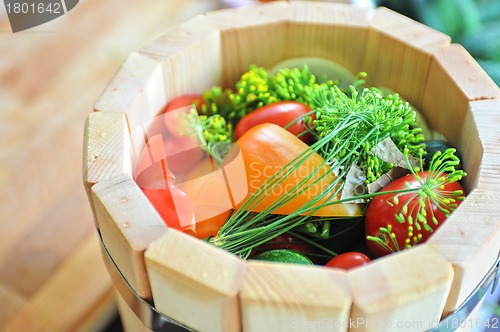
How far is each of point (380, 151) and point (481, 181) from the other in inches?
4.3

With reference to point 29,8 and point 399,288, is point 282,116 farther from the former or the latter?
point 29,8

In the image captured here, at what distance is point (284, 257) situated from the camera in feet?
2.01

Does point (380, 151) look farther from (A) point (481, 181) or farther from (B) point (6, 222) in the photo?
(B) point (6, 222)

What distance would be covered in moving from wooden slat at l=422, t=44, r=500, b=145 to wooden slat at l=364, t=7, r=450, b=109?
1cm

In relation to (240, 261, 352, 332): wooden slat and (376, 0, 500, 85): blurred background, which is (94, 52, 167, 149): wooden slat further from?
(376, 0, 500, 85): blurred background

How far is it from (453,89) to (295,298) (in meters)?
0.34

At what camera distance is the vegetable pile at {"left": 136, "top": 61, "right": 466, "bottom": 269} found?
0.62 metres

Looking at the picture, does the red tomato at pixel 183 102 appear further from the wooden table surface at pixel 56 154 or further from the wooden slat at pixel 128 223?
the wooden table surface at pixel 56 154

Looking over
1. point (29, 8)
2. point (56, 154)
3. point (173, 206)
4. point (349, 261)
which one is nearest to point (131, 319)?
point (173, 206)

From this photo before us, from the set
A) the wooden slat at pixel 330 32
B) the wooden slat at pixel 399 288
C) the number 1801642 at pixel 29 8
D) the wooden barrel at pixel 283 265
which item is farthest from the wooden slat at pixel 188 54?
the number 1801642 at pixel 29 8

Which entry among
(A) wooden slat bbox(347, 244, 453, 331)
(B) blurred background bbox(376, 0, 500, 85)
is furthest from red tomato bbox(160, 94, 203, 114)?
(B) blurred background bbox(376, 0, 500, 85)

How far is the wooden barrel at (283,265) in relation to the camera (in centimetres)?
51

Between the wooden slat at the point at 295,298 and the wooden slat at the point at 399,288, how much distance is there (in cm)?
1

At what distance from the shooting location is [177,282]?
530 mm
